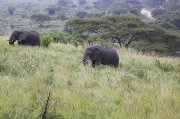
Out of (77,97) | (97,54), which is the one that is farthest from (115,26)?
(77,97)

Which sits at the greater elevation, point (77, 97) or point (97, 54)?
point (97, 54)

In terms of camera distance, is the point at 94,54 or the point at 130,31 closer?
the point at 94,54

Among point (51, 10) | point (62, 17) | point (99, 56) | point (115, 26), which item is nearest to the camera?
point (99, 56)

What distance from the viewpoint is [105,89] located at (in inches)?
227

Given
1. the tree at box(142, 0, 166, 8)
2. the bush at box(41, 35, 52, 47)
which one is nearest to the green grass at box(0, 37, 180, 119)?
the bush at box(41, 35, 52, 47)

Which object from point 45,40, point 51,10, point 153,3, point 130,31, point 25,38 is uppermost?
point 153,3

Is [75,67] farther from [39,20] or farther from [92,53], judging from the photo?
[39,20]

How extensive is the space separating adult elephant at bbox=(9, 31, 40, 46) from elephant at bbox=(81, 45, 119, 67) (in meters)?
4.20

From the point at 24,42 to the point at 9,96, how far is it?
27.3ft

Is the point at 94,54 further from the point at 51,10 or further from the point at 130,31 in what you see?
the point at 51,10

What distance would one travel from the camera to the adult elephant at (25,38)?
1228 centimetres

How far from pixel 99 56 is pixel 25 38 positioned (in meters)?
4.39

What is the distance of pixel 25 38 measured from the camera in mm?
12375

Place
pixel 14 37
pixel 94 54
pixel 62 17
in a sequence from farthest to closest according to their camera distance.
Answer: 1. pixel 62 17
2. pixel 14 37
3. pixel 94 54
